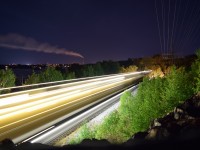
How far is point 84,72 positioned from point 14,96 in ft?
155

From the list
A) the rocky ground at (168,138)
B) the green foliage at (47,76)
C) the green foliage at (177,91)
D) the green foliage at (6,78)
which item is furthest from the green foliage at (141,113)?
the green foliage at (47,76)

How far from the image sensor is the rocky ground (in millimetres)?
6209

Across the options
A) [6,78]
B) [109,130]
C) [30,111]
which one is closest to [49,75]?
[6,78]

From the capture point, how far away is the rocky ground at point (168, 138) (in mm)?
6209

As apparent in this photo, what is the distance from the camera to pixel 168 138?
22.2 feet

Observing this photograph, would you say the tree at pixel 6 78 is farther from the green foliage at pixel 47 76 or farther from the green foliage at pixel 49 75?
the green foliage at pixel 49 75

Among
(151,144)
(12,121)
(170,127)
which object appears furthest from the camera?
(12,121)

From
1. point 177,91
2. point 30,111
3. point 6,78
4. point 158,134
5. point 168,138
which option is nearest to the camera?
point 168,138

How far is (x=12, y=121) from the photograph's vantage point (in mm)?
16641

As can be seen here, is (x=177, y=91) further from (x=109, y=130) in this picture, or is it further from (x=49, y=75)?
(x=49, y=75)

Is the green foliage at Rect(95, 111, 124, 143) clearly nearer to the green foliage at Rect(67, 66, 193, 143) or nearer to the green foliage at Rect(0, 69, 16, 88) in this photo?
the green foliage at Rect(67, 66, 193, 143)

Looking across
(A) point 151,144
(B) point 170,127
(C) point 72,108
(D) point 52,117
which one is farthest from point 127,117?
(A) point 151,144

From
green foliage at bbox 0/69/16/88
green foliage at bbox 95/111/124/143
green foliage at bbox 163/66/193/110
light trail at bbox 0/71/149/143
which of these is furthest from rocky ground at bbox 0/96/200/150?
green foliage at bbox 0/69/16/88

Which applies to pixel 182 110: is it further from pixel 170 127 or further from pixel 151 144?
pixel 151 144
